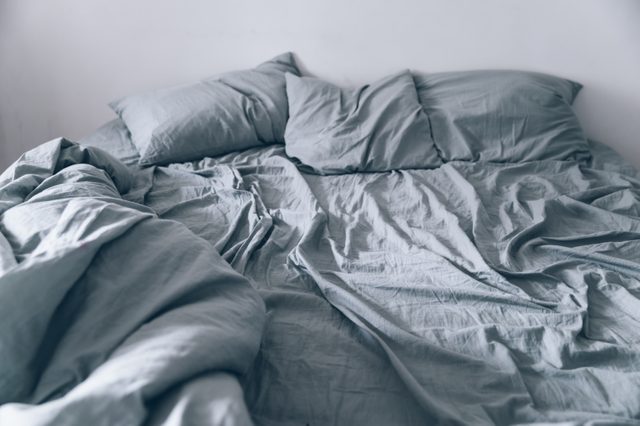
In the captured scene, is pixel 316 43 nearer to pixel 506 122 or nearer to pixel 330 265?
pixel 506 122

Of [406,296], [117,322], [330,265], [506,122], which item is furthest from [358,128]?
[117,322]

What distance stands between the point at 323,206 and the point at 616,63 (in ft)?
4.25

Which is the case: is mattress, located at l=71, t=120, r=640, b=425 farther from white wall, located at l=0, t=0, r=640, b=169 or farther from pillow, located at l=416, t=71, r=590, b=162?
white wall, located at l=0, t=0, r=640, b=169

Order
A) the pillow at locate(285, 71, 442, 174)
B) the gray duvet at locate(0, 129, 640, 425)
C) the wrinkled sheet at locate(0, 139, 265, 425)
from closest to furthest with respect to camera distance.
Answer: the wrinkled sheet at locate(0, 139, 265, 425)
the gray duvet at locate(0, 129, 640, 425)
the pillow at locate(285, 71, 442, 174)

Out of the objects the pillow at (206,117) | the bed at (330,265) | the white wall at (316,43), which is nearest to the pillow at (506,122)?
the bed at (330,265)

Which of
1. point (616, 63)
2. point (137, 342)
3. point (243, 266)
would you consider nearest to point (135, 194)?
point (243, 266)

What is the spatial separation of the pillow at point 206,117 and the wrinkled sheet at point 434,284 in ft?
0.25

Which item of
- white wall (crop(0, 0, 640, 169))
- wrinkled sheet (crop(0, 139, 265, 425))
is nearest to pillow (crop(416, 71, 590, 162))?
white wall (crop(0, 0, 640, 169))

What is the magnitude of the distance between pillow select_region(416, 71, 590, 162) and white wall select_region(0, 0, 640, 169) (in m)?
0.22

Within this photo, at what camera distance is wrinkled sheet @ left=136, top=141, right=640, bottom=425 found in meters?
0.69

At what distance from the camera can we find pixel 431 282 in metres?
0.98

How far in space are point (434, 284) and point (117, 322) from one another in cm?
60

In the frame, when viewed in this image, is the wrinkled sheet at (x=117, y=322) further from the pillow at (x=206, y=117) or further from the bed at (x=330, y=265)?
the pillow at (x=206, y=117)

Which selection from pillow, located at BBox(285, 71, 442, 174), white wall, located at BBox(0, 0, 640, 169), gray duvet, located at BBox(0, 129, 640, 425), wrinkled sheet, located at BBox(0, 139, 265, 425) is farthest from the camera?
white wall, located at BBox(0, 0, 640, 169)
